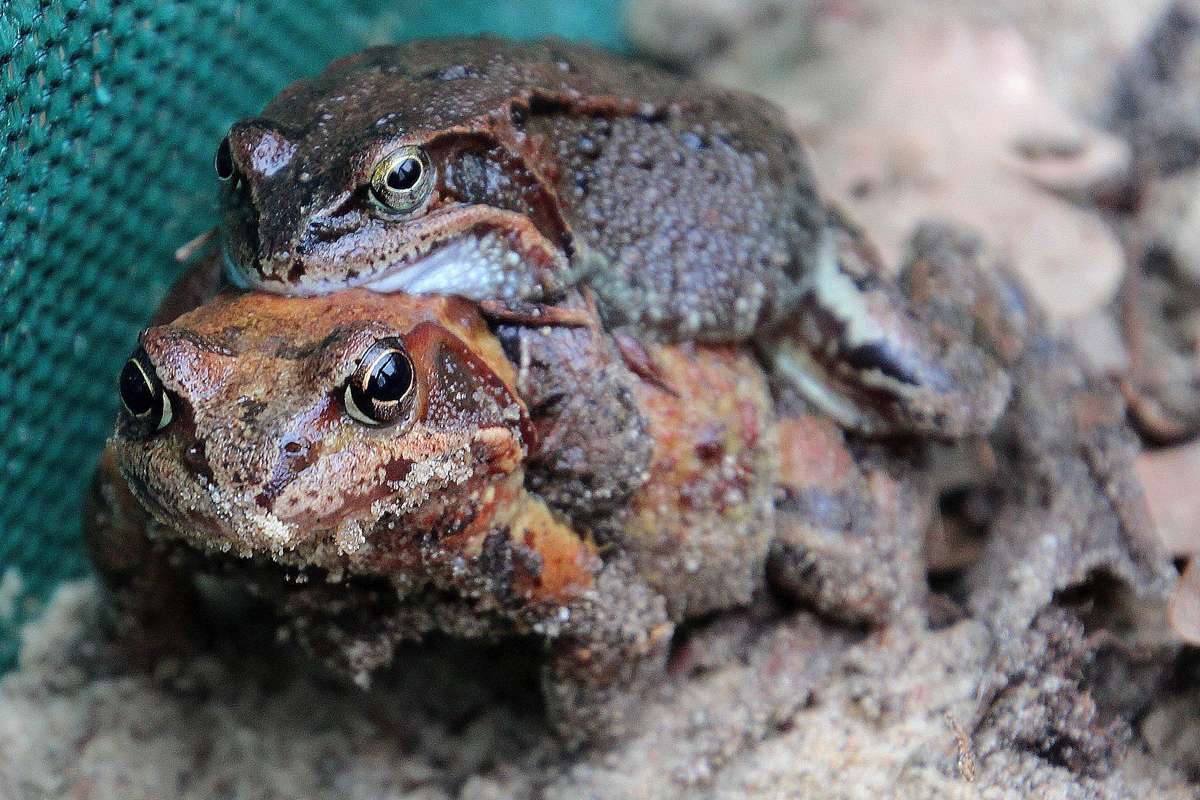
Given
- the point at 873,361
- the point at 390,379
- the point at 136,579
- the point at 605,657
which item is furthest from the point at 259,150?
the point at 873,361

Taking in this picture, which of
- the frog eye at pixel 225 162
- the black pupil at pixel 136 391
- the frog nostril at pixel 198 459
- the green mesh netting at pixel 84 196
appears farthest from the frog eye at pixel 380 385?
the green mesh netting at pixel 84 196

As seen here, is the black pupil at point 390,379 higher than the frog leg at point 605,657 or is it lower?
higher

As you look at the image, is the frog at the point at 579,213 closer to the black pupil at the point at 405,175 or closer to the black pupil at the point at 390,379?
the black pupil at the point at 405,175

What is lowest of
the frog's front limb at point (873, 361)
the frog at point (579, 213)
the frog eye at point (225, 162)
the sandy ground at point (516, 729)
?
the sandy ground at point (516, 729)

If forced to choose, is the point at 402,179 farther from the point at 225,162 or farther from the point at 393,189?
the point at 225,162

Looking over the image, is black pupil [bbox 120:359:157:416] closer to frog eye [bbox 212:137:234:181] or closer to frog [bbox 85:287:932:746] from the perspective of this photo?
frog [bbox 85:287:932:746]

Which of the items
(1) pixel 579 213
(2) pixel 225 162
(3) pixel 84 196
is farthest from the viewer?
(3) pixel 84 196
